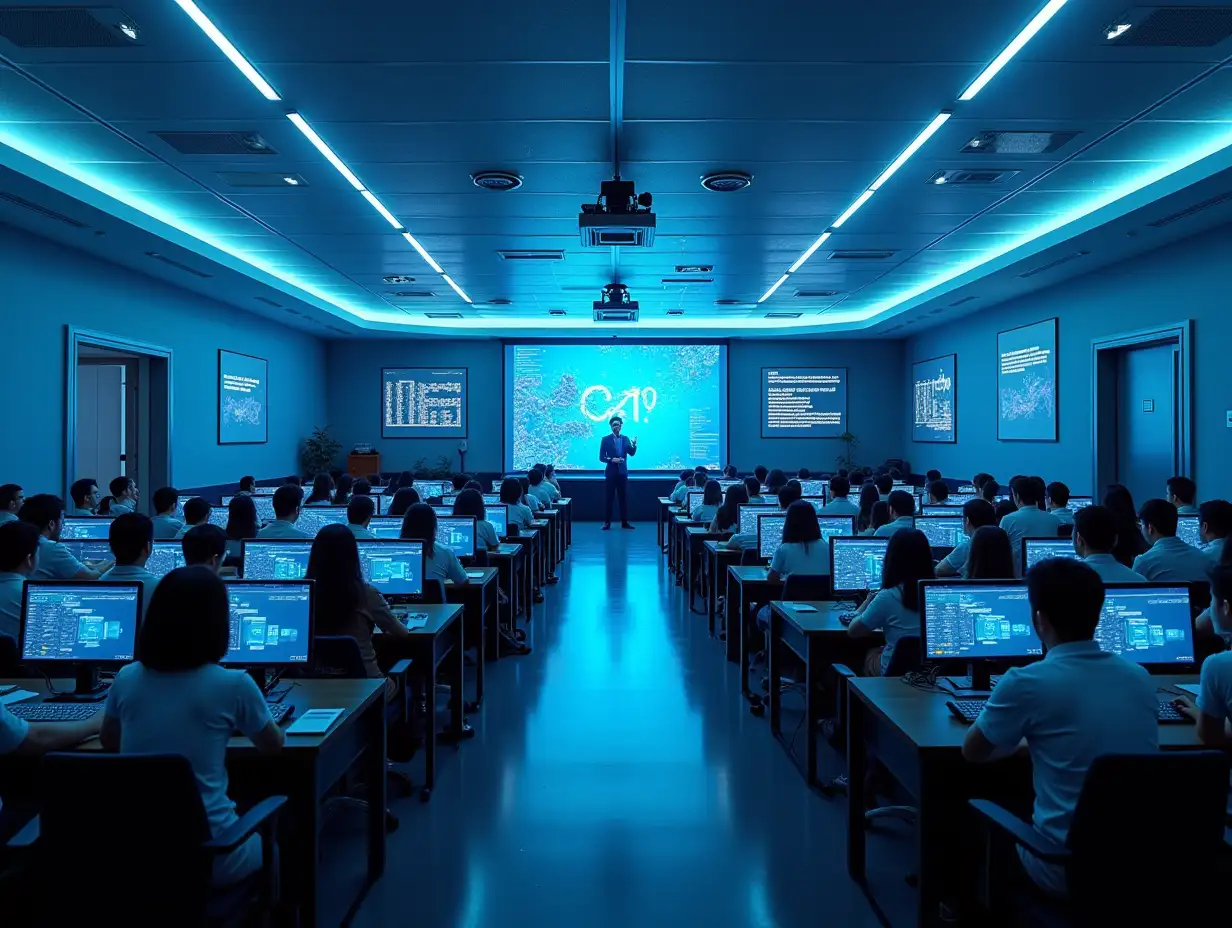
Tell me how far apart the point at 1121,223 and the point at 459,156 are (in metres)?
5.12

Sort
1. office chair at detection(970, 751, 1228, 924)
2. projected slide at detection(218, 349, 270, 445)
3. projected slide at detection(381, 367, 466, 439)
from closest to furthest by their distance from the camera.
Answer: office chair at detection(970, 751, 1228, 924) < projected slide at detection(218, 349, 270, 445) < projected slide at detection(381, 367, 466, 439)

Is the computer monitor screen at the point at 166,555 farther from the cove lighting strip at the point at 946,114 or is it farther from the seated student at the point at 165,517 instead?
the cove lighting strip at the point at 946,114

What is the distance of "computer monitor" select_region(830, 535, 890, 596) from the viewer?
4.36 metres

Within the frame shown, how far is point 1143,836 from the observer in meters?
1.78

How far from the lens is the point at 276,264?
9.09m

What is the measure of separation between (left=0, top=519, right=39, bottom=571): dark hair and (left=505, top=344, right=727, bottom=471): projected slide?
1094cm

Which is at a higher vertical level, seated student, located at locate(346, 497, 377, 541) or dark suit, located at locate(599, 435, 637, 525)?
dark suit, located at locate(599, 435, 637, 525)

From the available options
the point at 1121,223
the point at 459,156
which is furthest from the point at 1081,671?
the point at 1121,223

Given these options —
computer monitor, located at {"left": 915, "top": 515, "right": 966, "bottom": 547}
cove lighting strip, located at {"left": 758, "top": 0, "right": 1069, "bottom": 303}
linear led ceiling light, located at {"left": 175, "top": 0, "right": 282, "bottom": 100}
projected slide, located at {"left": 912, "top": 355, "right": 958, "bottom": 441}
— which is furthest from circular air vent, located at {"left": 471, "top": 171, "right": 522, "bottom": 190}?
projected slide, located at {"left": 912, "top": 355, "right": 958, "bottom": 441}

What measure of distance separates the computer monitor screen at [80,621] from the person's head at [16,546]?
1.29 feet

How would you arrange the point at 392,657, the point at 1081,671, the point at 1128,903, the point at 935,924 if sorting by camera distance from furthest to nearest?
the point at 392,657, the point at 935,924, the point at 1081,671, the point at 1128,903

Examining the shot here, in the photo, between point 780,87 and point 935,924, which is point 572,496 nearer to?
point 780,87

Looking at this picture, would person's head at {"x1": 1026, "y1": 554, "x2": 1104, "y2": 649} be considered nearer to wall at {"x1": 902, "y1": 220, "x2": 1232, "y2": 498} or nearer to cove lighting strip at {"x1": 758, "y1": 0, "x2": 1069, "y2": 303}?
cove lighting strip at {"x1": 758, "y1": 0, "x2": 1069, "y2": 303}

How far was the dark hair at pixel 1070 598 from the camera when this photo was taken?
2064 millimetres
